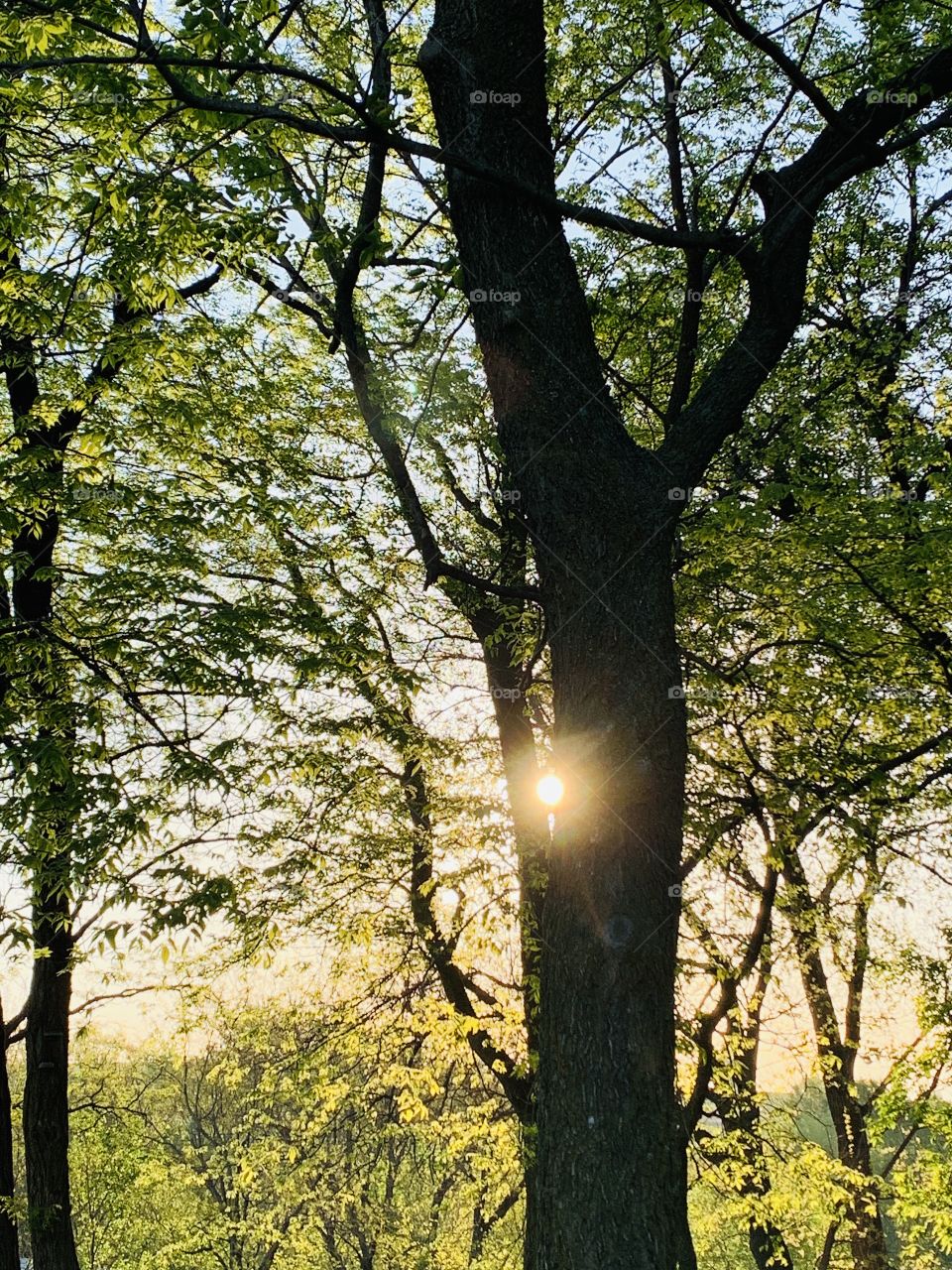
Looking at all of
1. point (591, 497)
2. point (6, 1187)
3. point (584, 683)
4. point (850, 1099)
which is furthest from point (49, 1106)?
point (850, 1099)

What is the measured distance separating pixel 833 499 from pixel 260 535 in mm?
6431

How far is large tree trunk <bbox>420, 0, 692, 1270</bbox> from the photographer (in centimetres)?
297

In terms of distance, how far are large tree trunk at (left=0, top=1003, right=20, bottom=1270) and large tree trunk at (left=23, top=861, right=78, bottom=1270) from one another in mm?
262

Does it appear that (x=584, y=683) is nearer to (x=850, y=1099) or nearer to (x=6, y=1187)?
(x=6, y=1187)

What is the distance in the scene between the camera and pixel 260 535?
33.7 ft

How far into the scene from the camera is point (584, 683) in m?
3.48

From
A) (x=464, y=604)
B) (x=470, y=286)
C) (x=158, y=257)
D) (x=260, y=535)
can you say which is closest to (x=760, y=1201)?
(x=464, y=604)

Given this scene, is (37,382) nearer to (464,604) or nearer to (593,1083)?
(464,604)

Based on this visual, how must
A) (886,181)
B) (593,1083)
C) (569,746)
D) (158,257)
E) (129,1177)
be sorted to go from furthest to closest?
1. (129,1177)
2. (886,181)
3. (158,257)
4. (569,746)
5. (593,1083)

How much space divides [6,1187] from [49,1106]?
2.54 feet

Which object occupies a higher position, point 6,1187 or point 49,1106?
point 49,1106

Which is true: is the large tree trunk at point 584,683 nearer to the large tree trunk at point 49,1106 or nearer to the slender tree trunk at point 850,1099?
the large tree trunk at point 49,1106

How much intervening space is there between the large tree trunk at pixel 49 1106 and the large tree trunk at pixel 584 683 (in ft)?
23.2

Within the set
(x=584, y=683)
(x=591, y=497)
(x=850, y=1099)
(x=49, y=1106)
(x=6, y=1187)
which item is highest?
(x=591, y=497)
